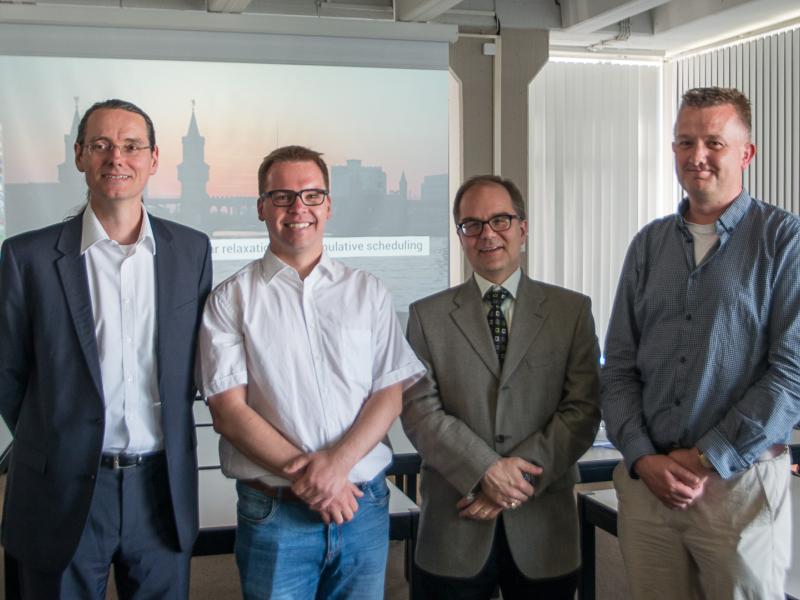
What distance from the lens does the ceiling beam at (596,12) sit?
6.44m

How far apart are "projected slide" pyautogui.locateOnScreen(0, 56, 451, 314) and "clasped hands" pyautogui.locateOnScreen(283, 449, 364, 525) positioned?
4.75 m

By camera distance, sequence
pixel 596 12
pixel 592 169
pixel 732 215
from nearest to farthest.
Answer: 1. pixel 732 215
2. pixel 596 12
3. pixel 592 169

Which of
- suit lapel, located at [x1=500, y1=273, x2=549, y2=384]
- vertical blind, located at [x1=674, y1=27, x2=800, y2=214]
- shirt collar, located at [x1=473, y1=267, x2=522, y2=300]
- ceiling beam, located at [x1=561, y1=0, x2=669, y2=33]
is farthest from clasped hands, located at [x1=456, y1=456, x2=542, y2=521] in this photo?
vertical blind, located at [x1=674, y1=27, x2=800, y2=214]

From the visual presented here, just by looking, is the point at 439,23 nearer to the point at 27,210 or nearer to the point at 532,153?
the point at 532,153

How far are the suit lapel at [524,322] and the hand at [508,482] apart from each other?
208mm

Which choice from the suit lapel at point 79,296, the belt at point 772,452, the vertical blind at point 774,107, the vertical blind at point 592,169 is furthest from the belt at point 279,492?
the vertical blind at point 592,169

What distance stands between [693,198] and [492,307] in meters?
0.57

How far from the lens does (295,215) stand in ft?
6.35

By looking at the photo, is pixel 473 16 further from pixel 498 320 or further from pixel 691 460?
pixel 691 460

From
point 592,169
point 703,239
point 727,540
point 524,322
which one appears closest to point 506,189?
point 524,322

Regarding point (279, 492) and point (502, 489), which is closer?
point (279, 492)

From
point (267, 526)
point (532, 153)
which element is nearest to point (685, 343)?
point (267, 526)

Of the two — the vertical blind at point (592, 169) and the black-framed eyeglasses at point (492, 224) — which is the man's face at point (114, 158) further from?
the vertical blind at point (592, 169)

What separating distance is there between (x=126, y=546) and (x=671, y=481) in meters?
1.27
